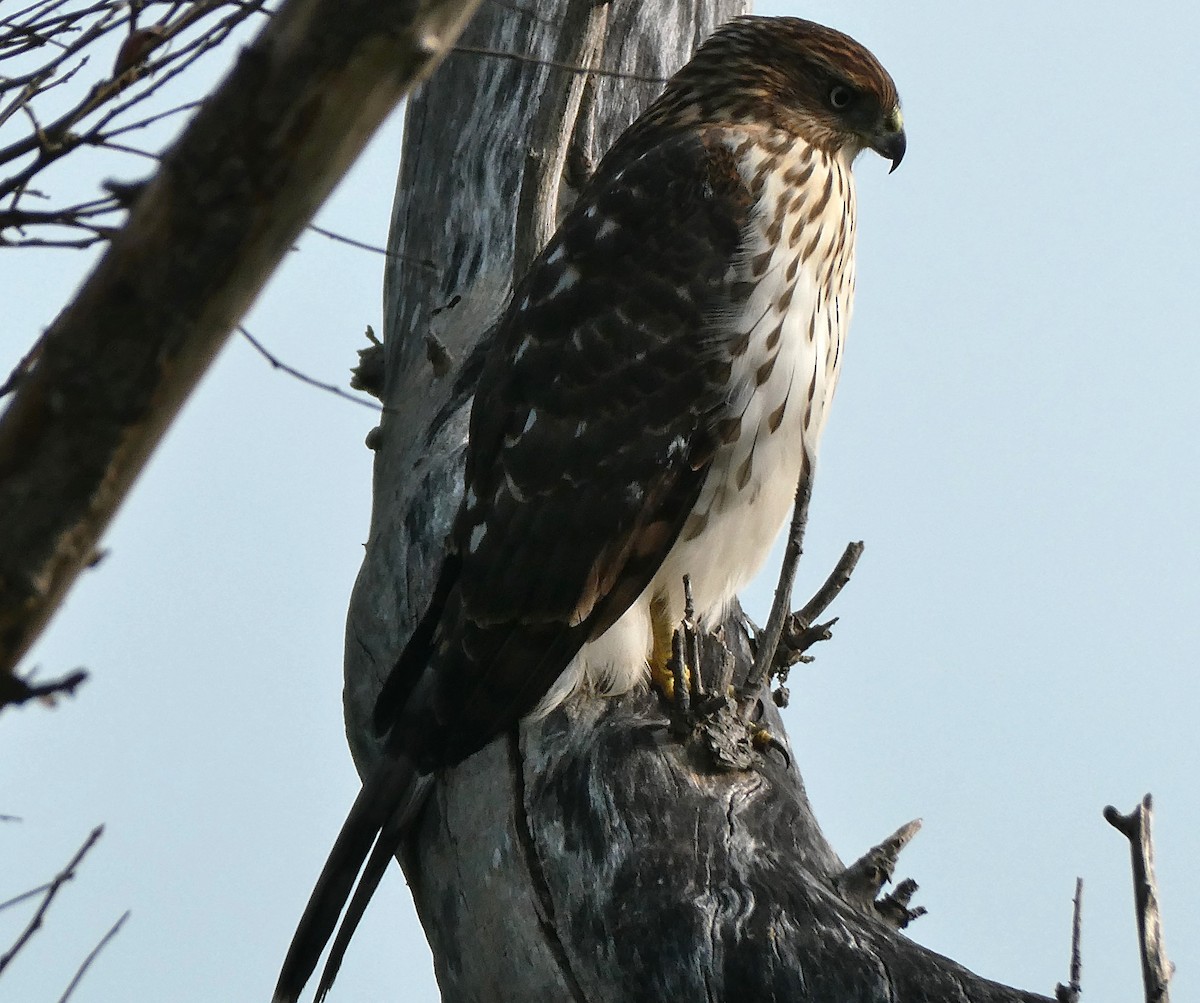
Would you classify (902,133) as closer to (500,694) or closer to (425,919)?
(500,694)

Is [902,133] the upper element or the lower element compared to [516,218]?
upper

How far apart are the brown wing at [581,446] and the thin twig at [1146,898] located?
4.74ft

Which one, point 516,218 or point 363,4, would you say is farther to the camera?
point 516,218

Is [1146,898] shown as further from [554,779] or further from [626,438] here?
[626,438]

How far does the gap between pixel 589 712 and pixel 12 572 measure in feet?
6.52

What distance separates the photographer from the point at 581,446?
308cm

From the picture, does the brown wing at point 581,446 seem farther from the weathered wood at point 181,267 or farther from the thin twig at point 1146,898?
the weathered wood at point 181,267

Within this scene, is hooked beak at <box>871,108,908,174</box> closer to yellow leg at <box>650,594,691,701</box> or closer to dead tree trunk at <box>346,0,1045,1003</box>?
dead tree trunk at <box>346,0,1045,1003</box>

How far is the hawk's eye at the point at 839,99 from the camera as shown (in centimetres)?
359

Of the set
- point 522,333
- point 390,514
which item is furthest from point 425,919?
point 522,333

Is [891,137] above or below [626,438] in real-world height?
above

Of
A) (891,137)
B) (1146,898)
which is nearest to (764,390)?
(891,137)

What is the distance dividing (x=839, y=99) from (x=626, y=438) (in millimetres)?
1174

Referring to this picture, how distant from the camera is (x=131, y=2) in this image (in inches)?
96.0
